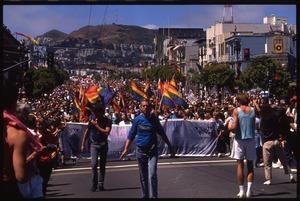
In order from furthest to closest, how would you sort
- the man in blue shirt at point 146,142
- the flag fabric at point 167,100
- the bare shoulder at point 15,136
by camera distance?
the flag fabric at point 167,100, the man in blue shirt at point 146,142, the bare shoulder at point 15,136

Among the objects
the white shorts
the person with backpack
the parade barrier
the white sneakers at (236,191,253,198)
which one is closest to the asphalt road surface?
the white sneakers at (236,191,253,198)

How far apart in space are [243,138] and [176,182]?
315 cm

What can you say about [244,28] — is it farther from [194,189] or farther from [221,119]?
[194,189]

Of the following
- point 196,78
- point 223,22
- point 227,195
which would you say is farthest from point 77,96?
point 223,22

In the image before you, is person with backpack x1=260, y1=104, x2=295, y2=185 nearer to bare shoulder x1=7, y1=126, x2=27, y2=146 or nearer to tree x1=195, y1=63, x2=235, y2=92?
bare shoulder x1=7, y1=126, x2=27, y2=146

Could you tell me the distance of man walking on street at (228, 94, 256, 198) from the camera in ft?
34.9

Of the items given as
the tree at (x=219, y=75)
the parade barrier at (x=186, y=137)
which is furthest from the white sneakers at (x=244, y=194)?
the tree at (x=219, y=75)

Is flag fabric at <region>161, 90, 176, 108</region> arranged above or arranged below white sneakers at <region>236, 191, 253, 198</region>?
above

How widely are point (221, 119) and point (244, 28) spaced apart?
74777 mm

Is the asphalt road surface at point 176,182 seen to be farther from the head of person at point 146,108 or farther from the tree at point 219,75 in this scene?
the tree at point 219,75

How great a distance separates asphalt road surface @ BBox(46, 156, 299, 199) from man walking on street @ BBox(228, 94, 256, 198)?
0.49 metres

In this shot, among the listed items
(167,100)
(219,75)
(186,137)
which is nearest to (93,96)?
(167,100)

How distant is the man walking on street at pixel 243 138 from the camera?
10641 mm

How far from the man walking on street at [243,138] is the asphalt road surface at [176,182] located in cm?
49
